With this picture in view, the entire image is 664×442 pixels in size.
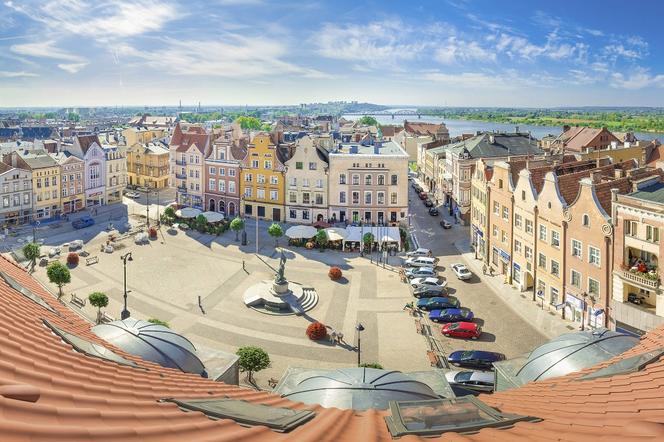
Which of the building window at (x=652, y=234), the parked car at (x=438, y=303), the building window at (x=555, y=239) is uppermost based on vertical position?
the building window at (x=652, y=234)

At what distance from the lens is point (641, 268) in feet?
94.4

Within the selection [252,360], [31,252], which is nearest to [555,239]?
[252,360]

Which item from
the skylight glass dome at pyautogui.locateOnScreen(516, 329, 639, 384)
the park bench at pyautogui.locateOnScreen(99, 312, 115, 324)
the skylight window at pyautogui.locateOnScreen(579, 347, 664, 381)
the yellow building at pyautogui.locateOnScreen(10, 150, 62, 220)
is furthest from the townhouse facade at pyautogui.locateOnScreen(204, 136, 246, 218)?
the skylight window at pyautogui.locateOnScreen(579, 347, 664, 381)

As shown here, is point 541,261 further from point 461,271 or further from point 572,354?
point 572,354

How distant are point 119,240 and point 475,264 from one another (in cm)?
3768

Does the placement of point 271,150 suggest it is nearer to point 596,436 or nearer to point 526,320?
point 526,320

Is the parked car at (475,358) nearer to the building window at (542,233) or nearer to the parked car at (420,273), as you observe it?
the building window at (542,233)

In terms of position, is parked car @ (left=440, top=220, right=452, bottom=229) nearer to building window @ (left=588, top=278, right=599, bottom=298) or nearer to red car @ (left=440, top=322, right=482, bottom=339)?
building window @ (left=588, top=278, right=599, bottom=298)

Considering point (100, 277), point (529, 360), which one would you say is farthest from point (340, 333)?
point (100, 277)

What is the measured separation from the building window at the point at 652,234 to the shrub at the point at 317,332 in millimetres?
19847

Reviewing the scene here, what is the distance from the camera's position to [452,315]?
34031mm

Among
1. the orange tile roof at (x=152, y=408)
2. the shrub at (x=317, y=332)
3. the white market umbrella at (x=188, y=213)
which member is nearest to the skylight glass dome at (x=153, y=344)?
the orange tile roof at (x=152, y=408)

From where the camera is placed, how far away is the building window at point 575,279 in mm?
33069

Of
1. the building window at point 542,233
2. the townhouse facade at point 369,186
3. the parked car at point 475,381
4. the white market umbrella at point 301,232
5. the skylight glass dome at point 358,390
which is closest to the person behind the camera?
the skylight glass dome at point 358,390
